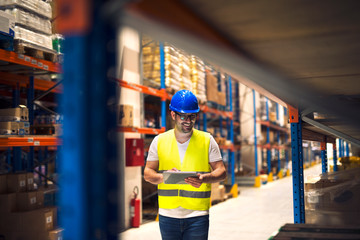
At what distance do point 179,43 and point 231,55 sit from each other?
41cm

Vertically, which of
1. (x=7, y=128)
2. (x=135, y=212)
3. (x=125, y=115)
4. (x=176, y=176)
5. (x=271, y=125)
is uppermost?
(x=271, y=125)

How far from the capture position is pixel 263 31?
4.93ft

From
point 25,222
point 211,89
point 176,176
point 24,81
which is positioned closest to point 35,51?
point 24,81

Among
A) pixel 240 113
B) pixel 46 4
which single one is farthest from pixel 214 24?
pixel 240 113

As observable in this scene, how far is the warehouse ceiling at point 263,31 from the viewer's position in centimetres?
106

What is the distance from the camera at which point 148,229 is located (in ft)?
23.0

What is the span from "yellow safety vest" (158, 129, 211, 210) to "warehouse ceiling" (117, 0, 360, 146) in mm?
969

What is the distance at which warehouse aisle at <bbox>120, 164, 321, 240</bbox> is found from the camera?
654 cm

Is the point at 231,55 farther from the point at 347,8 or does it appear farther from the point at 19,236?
the point at 19,236

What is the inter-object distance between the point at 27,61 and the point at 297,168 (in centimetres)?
387

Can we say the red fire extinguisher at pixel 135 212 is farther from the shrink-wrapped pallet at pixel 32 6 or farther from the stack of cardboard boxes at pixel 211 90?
the stack of cardboard boxes at pixel 211 90

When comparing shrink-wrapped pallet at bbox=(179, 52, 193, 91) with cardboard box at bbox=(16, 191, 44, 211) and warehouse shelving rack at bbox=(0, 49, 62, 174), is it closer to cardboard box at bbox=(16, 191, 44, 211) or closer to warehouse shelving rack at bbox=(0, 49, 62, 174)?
warehouse shelving rack at bbox=(0, 49, 62, 174)

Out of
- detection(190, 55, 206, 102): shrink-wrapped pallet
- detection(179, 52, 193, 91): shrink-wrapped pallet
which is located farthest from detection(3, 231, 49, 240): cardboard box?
detection(190, 55, 206, 102): shrink-wrapped pallet

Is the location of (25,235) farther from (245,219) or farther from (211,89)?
(211,89)
